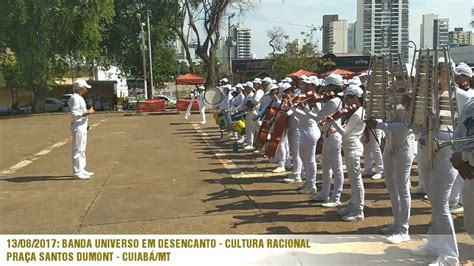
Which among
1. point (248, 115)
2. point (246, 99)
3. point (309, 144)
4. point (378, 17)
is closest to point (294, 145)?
point (309, 144)

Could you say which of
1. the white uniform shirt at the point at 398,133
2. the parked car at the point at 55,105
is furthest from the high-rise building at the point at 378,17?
the parked car at the point at 55,105

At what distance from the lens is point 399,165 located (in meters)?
5.52

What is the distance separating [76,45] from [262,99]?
23.6 metres

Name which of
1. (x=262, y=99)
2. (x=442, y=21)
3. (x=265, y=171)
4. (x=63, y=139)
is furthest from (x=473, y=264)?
(x=63, y=139)

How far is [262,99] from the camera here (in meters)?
12.2

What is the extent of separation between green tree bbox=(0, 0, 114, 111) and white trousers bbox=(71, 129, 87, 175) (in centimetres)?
2304

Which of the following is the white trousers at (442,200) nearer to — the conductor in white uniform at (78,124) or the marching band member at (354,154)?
the marching band member at (354,154)

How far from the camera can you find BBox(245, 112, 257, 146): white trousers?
13.4m

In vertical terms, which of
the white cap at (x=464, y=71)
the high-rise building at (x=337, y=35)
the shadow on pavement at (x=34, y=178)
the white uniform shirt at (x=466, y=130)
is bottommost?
the shadow on pavement at (x=34, y=178)

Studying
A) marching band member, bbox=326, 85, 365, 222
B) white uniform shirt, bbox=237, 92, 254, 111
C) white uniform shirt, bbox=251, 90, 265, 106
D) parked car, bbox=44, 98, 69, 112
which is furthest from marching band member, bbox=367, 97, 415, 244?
parked car, bbox=44, 98, 69, 112

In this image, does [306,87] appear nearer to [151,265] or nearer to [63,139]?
[151,265]

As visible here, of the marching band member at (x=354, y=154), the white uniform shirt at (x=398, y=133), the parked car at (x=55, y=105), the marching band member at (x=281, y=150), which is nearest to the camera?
the white uniform shirt at (x=398, y=133)

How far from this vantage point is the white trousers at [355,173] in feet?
21.3

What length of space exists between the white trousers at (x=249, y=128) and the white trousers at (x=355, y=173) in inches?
264
